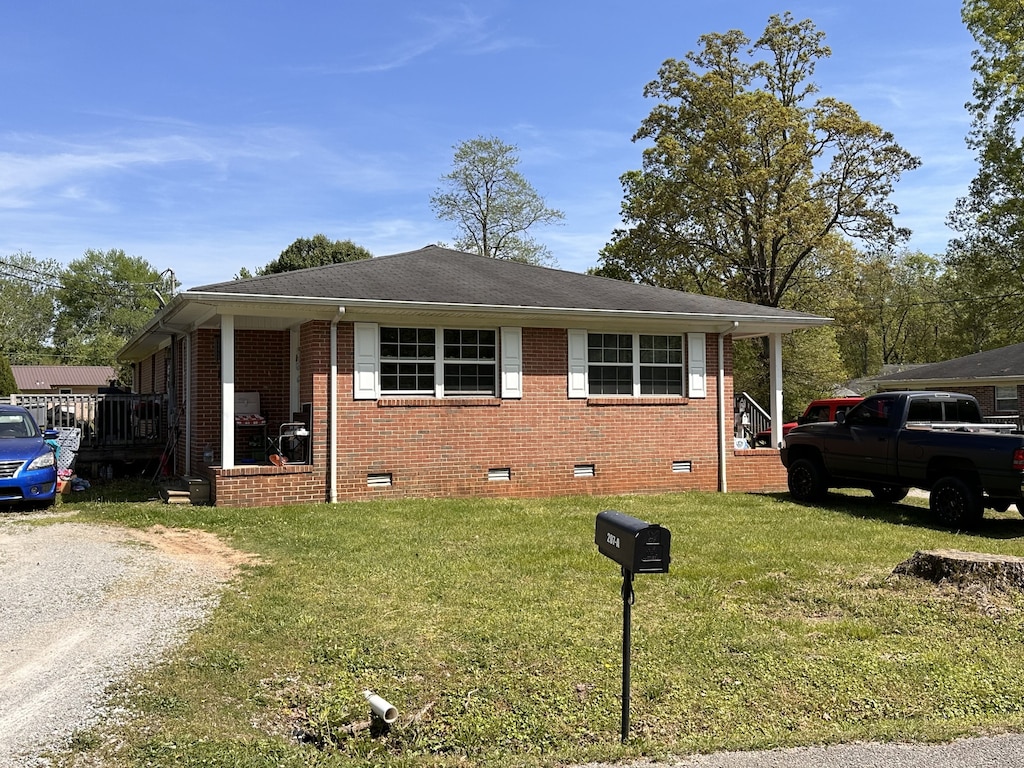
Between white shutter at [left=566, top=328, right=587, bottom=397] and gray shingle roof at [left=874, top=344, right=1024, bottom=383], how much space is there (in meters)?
18.6

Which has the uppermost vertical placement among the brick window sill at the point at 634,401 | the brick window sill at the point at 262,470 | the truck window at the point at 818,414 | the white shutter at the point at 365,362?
the white shutter at the point at 365,362

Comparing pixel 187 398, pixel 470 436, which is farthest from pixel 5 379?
pixel 470 436

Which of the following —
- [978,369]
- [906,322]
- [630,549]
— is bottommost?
[630,549]

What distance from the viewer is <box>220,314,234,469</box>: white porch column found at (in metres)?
12.4

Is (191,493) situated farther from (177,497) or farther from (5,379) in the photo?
(5,379)

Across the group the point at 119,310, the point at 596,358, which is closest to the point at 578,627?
the point at 596,358

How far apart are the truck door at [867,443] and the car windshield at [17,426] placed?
12.9 meters

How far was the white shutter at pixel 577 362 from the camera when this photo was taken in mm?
14742

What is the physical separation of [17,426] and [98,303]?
65.5m

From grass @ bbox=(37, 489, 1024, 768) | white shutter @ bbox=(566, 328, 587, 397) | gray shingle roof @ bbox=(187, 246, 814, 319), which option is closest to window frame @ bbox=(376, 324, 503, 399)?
gray shingle roof @ bbox=(187, 246, 814, 319)

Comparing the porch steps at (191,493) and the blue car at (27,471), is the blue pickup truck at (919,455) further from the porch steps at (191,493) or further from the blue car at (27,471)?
the blue car at (27,471)

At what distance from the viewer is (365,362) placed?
13234 millimetres

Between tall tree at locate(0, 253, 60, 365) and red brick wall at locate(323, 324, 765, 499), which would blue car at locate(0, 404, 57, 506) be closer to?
red brick wall at locate(323, 324, 765, 499)

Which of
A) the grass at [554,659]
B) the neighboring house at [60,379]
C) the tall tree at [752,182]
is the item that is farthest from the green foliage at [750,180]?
the neighboring house at [60,379]
